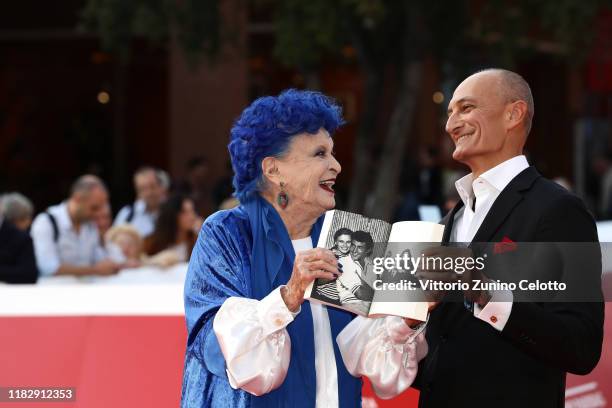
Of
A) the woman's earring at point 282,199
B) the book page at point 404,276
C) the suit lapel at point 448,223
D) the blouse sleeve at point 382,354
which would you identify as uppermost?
the woman's earring at point 282,199

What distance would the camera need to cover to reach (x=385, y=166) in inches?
579

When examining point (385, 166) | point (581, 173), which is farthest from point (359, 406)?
point (581, 173)

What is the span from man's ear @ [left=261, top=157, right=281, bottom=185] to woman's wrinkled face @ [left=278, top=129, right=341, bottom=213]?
0.8 inches

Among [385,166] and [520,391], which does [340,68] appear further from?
[520,391]

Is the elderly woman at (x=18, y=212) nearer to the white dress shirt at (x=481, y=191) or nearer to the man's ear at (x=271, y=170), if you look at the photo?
the man's ear at (x=271, y=170)

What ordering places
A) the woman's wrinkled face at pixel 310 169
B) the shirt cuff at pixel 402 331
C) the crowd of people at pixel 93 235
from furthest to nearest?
the crowd of people at pixel 93 235
the woman's wrinkled face at pixel 310 169
the shirt cuff at pixel 402 331

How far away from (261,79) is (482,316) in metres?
21.1

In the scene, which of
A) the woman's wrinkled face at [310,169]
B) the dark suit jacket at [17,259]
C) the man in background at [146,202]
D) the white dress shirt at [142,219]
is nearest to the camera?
the woman's wrinkled face at [310,169]

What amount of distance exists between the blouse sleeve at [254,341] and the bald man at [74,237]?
231 inches

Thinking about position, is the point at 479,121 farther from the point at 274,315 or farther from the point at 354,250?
the point at 274,315

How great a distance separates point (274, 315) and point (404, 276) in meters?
0.39

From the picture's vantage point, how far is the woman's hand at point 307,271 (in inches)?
121

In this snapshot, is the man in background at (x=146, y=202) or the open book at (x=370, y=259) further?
the man in background at (x=146, y=202)

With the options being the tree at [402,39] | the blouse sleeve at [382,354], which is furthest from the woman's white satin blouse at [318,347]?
the tree at [402,39]
